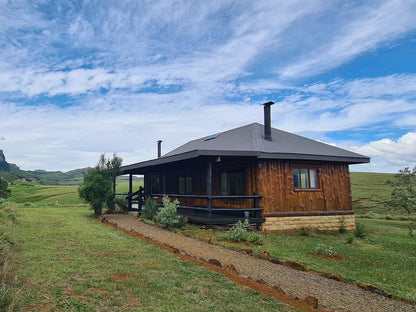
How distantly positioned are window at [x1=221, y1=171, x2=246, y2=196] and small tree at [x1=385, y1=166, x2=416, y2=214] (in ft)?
21.6

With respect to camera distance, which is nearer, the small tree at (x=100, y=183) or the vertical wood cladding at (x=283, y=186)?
the vertical wood cladding at (x=283, y=186)

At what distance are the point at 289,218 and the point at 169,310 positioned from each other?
9.35 m

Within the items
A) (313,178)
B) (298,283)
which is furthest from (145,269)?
(313,178)

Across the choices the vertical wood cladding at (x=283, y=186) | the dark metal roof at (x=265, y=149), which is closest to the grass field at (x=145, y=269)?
the vertical wood cladding at (x=283, y=186)

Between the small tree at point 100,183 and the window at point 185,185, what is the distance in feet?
12.6

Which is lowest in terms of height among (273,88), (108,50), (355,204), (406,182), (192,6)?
(355,204)

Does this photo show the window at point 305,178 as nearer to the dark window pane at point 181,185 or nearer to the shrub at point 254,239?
the shrub at point 254,239

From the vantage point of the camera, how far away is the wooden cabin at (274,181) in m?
11.8

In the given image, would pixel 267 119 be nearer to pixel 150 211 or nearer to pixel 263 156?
pixel 263 156

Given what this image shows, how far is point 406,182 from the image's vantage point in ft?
45.0

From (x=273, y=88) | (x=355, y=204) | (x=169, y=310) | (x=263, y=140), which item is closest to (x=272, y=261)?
(x=169, y=310)

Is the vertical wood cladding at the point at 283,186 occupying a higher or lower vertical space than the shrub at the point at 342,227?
higher

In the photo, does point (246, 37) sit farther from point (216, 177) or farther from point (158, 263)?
point (158, 263)

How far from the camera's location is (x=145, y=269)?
5844 millimetres
